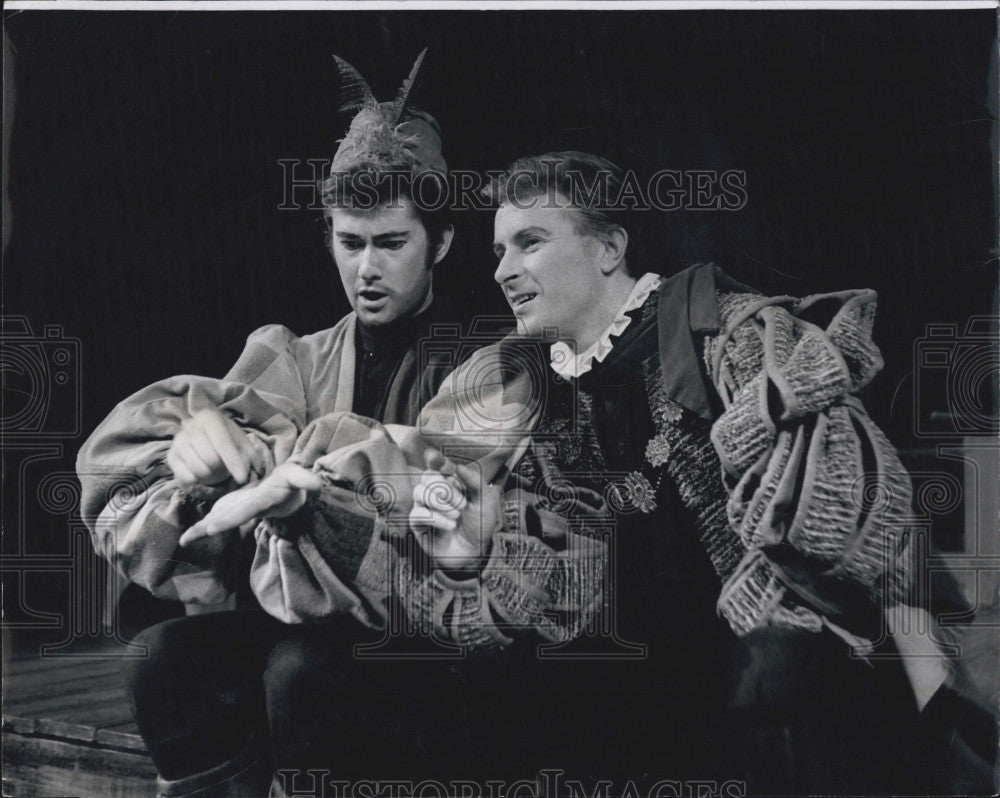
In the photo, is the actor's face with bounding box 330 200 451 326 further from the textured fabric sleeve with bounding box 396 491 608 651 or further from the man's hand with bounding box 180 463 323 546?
Result: the textured fabric sleeve with bounding box 396 491 608 651

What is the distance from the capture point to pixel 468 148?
11.5 ft

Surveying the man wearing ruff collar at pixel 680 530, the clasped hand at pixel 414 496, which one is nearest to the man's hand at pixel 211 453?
the clasped hand at pixel 414 496

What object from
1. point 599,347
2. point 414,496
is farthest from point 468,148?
point 414,496

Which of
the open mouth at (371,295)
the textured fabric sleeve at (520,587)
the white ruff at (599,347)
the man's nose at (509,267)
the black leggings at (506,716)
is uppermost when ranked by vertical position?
the man's nose at (509,267)

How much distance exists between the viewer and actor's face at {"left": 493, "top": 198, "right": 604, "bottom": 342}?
136 inches

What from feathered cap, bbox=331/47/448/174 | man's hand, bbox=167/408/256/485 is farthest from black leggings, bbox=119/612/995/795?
feathered cap, bbox=331/47/448/174

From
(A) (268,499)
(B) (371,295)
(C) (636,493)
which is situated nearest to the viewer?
(A) (268,499)

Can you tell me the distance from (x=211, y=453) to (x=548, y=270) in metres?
1.27

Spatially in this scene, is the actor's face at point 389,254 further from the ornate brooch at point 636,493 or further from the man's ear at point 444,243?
the ornate brooch at point 636,493

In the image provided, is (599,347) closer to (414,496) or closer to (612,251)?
(612,251)

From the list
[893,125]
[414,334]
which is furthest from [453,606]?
[893,125]

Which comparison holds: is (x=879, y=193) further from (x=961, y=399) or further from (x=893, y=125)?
(x=961, y=399)

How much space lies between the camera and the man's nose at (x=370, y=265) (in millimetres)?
3506

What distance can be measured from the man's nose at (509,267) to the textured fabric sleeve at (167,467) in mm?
755
